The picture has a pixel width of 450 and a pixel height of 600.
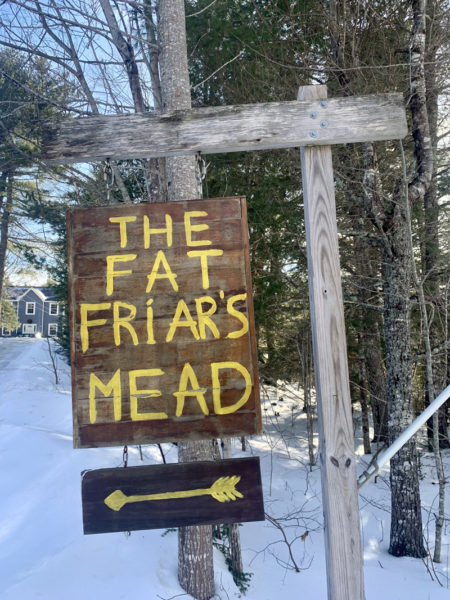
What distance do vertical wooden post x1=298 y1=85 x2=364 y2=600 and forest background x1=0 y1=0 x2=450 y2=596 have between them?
7.90ft

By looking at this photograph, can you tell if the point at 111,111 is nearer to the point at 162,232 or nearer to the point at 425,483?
the point at 162,232

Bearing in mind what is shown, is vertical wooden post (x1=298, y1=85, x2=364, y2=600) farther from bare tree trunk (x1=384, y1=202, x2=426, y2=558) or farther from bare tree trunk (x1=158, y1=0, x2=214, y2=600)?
bare tree trunk (x1=384, y1=202, x2=426, y2=558)

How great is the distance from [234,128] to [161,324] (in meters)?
1.14

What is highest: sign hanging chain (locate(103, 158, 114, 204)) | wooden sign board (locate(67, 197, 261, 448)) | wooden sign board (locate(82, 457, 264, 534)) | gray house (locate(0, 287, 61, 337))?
gray house (locate(0, 287, 61, 337))

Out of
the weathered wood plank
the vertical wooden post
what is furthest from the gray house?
the vertical wooden post

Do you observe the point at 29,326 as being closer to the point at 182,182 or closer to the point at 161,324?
the point at 182,182

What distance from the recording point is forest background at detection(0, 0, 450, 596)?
223 inches

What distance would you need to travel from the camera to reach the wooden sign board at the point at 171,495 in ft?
7.08

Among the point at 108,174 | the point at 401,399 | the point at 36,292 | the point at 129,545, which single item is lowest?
the point at 129,545

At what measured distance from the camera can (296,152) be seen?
7.76 m

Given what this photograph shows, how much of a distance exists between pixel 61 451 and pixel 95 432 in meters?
7.01

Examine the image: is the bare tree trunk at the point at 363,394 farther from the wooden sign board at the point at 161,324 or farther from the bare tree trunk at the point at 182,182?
the wooden sign board at the point at 161,324

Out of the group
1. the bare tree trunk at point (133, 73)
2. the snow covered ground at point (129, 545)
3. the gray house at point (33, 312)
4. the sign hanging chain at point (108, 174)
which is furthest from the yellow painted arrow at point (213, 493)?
the gray house at point (33, 312)

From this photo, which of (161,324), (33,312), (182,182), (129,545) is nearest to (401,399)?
(129,545)
